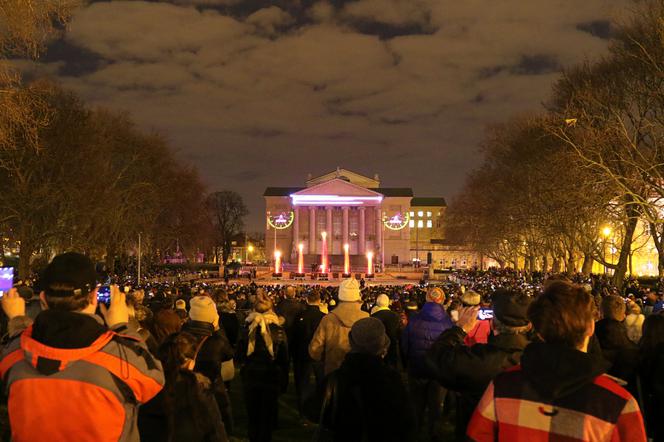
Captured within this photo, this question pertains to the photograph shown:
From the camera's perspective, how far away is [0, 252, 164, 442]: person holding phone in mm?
3281

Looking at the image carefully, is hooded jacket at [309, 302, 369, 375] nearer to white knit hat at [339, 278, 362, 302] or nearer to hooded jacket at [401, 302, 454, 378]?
white knit hat at [339, 278, 362, 302]

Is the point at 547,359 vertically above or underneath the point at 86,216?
underneath

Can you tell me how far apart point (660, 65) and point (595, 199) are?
7017 millimetres

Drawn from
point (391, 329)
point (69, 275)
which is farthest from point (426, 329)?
point (69, 275)

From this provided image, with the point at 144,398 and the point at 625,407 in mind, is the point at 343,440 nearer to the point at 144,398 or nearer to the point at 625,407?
the point at 144,398

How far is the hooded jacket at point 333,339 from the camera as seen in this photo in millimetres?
6637

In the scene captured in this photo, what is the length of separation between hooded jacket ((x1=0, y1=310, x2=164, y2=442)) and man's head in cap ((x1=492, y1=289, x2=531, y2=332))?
270 centimetres

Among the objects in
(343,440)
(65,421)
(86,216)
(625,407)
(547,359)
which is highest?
(86,216)

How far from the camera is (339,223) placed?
98125mm

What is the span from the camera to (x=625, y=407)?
2.82 meters

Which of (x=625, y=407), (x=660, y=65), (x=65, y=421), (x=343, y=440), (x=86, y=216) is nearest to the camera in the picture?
(x=625, y=407)

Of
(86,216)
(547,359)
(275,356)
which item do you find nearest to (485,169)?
(86,216)

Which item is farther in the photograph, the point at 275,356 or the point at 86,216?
the point at 86,216

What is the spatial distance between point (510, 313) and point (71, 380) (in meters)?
3.13
